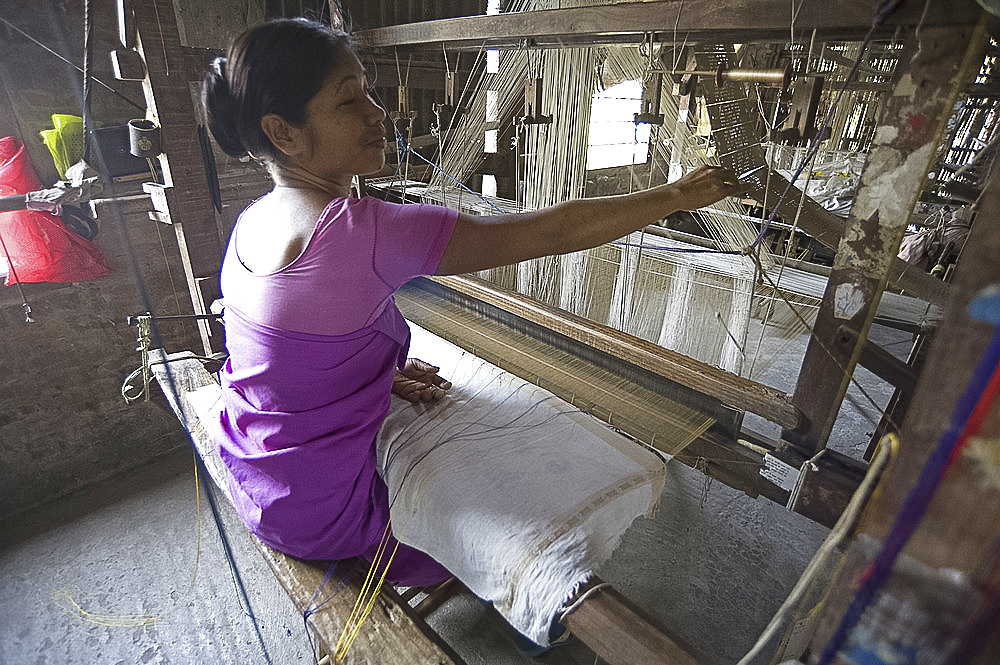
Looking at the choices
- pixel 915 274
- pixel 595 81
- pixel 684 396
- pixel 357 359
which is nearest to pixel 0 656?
pixel 357 359

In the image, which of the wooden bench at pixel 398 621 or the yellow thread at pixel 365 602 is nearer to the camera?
the wooden bench at pixel 398 621

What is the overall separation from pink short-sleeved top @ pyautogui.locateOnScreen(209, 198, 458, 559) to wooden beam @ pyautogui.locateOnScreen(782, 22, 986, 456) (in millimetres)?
826

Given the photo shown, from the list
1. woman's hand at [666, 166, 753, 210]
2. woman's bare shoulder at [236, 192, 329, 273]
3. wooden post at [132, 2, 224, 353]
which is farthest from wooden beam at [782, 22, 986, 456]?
wooden post at [132, 2, 224, 353]

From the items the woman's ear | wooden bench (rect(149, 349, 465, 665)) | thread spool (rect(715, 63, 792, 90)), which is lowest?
wooden bench (rect(149, 349, 465, 665))

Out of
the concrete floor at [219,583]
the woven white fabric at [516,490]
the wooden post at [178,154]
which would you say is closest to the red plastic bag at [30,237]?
the wooden post at [178,154]

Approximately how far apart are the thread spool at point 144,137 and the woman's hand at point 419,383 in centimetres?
114

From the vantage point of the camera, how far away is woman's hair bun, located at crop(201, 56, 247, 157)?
1.12 metres

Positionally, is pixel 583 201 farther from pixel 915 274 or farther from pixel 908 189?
pixel 915 274

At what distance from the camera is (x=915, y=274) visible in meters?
1.34

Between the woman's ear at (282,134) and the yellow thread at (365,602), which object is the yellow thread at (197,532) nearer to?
the yellow thread at (365,602)

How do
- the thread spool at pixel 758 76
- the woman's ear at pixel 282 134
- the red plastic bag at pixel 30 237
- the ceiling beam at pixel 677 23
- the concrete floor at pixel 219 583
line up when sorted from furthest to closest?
the red plastic bag at pixel 30 237, the concrete floor at pixel 219 583, the thread spool at pixel 758 76, the woman's ear at pixel 282 134, the ceiling beam at pixel 677 23

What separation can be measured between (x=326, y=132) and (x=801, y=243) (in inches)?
192

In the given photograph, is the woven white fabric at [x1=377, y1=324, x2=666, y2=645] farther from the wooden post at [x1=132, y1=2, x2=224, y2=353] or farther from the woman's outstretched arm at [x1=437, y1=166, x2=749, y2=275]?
the wooden post at [x1=132, y1=2, x2=224, y2=353]

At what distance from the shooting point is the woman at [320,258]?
3.20 ft
